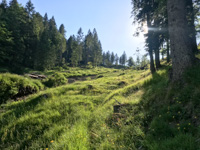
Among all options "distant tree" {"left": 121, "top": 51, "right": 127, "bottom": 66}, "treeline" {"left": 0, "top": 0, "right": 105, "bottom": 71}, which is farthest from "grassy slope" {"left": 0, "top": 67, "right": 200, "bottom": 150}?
"distant tree" {"left": 121, "top": 51, "right": 127, "bottom": 66}

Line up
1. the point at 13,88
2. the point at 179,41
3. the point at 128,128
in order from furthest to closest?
the point at 13,88 < the point at 179,41 < the point at 128,128

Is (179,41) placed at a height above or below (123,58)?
below

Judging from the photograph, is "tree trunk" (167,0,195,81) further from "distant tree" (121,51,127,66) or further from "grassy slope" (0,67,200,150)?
"distant tree" (121,51,127,66)

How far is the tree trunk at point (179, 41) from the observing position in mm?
4227

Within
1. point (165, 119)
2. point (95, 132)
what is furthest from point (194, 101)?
point (95, 132)

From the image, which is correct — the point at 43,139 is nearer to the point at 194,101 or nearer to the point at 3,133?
the point at 3,133

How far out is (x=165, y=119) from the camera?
3066 millimetres

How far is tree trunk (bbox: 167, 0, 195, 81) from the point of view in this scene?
4227 mm

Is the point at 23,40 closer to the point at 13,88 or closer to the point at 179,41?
the point at 13,88

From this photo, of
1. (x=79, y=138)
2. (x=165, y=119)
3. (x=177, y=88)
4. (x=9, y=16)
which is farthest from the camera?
(x=9, y=16)

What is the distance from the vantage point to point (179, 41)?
14.4ft

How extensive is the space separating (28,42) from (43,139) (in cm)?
3930

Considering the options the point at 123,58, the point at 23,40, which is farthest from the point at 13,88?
the point at 123,58

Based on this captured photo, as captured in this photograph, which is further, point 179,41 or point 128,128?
point 179,41
